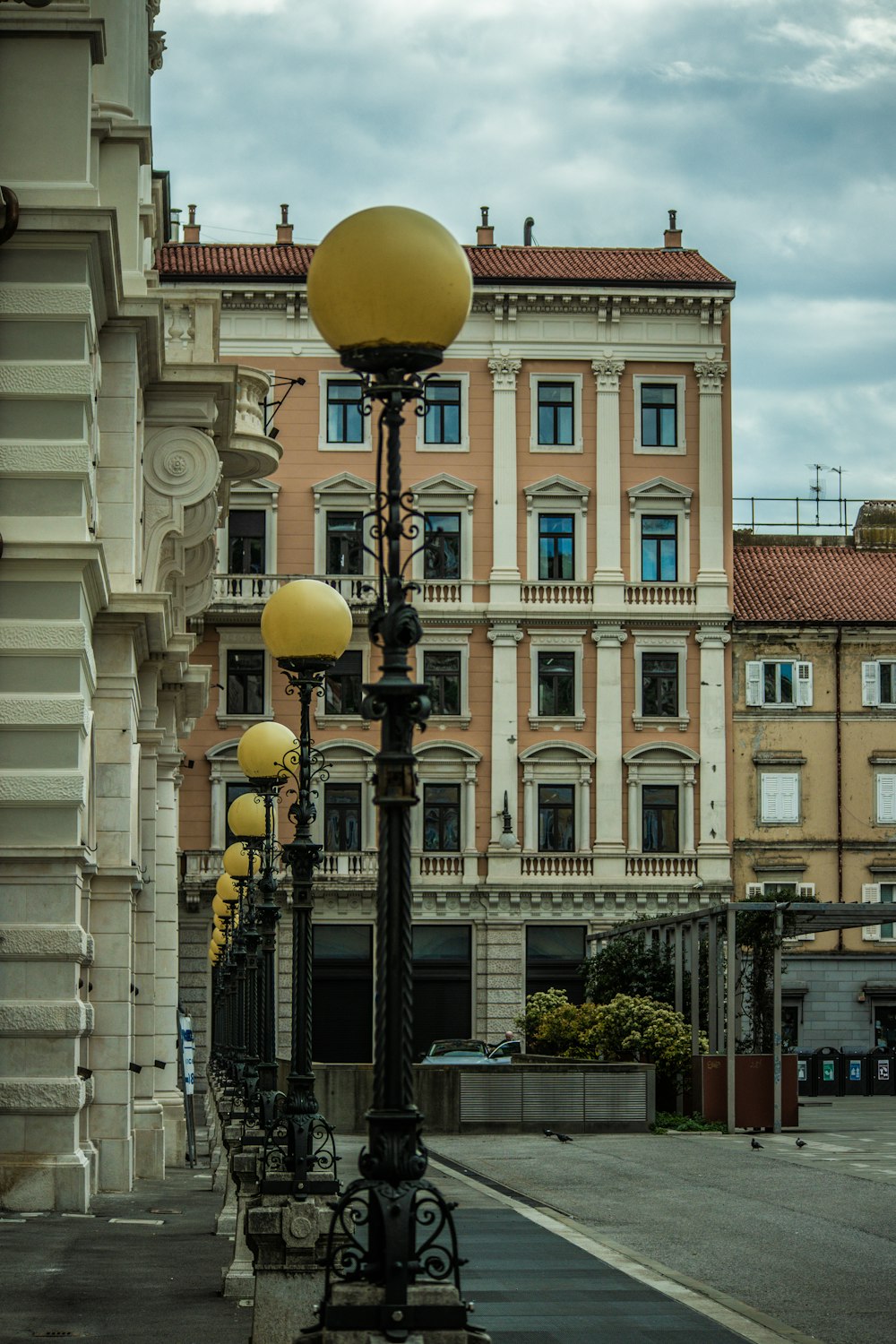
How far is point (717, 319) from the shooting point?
58.2 m

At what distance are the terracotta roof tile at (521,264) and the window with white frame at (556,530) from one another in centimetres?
564

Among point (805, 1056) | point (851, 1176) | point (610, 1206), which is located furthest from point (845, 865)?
point (610, 1206)

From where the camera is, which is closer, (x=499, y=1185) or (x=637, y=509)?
(x=499, y=1185)

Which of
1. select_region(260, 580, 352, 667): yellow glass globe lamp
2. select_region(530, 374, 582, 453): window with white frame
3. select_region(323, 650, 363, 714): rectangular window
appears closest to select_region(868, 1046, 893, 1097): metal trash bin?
select_region(323, 650, 363, 714): rectangular window

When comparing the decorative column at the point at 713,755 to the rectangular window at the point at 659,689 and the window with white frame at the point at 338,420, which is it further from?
the window with white frame at the point at 338,420

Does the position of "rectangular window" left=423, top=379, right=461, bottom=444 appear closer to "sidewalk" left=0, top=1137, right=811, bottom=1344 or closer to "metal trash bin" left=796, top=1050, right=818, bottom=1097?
"metal trash bin" left=796, top=1050, right=818, bottom=1097

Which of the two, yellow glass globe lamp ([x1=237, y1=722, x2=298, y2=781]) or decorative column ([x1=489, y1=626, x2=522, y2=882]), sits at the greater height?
decorative column ([x1=489, y1=626, x2=522, y2=882])

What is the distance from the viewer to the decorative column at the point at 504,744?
→ 55.8 meters

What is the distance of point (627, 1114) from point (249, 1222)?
25.2 meters

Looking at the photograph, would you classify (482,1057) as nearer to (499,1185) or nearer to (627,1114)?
(627,1114)

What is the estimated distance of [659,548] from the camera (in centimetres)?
5747

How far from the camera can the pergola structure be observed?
116 feet

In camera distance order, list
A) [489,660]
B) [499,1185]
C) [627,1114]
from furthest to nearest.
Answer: [489,660]
[627,1114]
[499,1185]

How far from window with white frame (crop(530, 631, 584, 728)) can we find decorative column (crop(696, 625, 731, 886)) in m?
3.27
